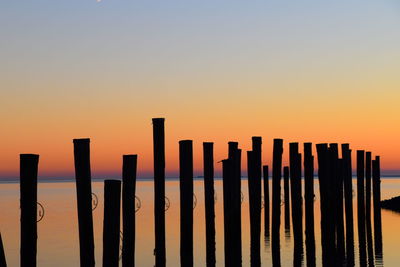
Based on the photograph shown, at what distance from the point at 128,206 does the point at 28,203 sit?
2075 millimetres

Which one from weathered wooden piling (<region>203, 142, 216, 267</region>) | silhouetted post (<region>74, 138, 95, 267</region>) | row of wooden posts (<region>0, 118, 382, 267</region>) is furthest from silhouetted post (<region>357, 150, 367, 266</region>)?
silhouetted post (<region>74, 138, 95, 267</region>)

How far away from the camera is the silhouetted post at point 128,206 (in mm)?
12625

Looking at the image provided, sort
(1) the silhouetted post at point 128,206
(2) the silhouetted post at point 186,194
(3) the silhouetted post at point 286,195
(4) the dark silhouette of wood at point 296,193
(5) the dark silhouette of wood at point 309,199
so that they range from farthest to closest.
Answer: (3) the silhouetted post at point 286,195 < (4) the dark silhouette of wood at point 296,193 < (5) the dark silhouette of wood at point 309,199 < (2) the silhouetted post at point 186,194 < (1) the silhouetted post at point 128,206

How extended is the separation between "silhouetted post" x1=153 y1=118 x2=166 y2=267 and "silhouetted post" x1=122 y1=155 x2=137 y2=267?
145 centimetres

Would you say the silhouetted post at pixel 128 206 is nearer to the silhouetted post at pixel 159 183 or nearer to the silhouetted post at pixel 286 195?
the silhouetted post at pixel 159 183

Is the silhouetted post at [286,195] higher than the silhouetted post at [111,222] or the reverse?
higher

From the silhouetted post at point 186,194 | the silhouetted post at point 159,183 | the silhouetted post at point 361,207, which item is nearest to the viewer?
the silhouetted post at point 186,194

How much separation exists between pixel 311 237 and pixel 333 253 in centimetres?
63

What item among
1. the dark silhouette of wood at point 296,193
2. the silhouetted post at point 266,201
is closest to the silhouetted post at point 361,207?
the dark silhouette of wood at point 296,193

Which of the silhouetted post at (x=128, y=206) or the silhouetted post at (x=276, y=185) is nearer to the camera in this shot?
the silhouetted post at (x=128, y=206)

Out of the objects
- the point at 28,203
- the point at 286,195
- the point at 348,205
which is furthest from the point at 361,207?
the point at 28,203

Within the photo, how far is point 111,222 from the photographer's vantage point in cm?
1188

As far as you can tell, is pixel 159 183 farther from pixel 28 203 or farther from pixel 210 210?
pixel 28 203

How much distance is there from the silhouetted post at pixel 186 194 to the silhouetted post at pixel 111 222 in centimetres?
221
